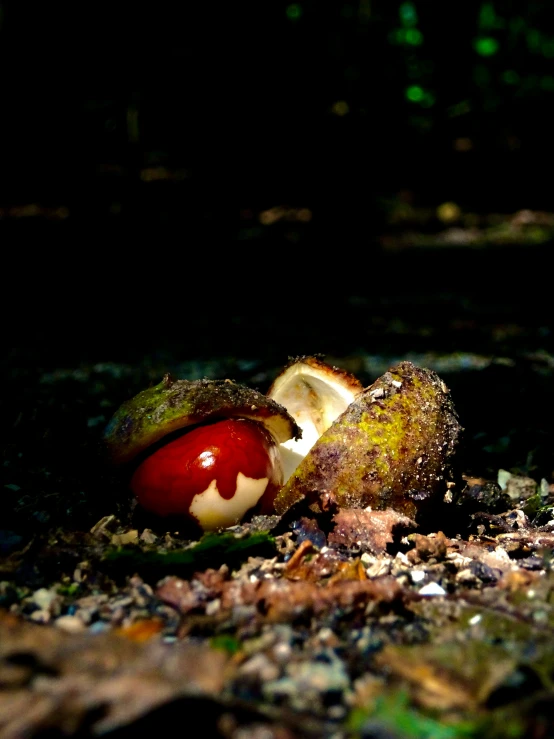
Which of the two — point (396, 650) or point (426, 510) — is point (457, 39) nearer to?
point (426, 510)

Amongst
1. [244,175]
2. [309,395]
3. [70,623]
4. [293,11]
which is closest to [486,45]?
[293,11]

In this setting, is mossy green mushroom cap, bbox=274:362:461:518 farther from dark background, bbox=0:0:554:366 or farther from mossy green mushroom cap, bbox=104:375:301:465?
dark background, bbox=0:0:554:366

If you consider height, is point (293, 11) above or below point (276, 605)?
above

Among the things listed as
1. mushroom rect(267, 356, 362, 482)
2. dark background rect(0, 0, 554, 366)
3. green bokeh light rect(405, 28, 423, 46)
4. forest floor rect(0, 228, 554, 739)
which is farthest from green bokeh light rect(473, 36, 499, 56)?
mushroom rect(267, 356, 362, 482)

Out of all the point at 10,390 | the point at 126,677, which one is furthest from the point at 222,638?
the point at 10,390

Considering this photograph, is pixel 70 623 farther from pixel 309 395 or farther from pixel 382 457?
pixel 309 395
